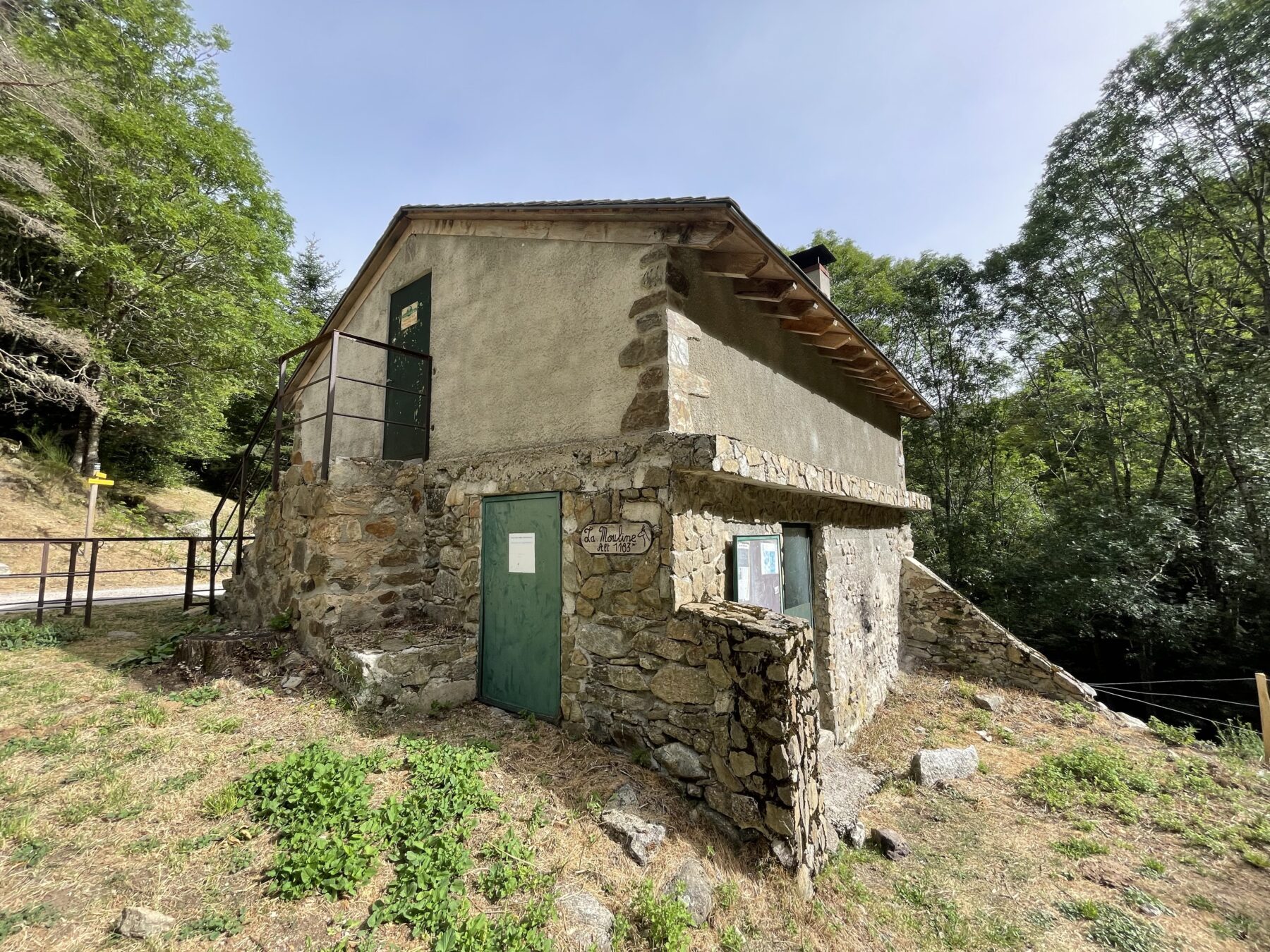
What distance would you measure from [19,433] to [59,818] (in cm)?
1734

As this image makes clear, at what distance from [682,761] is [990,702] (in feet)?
21.8

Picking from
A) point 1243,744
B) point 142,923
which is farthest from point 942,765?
point 142,923

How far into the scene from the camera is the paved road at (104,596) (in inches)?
305

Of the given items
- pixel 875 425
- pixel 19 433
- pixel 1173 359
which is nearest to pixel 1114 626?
pixel 1173 359

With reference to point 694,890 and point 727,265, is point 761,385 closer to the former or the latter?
point 727,265

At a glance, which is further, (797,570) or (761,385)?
(797,570)

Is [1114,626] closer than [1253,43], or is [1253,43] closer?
[1253,43]

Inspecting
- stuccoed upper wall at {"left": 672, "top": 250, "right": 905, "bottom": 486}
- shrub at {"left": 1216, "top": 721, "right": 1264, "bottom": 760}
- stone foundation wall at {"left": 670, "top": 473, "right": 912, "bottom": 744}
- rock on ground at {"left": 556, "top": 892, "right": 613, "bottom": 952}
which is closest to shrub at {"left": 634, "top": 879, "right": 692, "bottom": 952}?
rock on ground at {"left": 556, "top": 892, "right": 613, "bottom": 952}

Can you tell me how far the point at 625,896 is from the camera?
9.62 feet

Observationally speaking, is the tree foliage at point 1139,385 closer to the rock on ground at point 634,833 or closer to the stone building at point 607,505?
the stone building at point 607,505

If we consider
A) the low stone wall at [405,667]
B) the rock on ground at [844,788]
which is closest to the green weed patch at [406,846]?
the low stone wall at [405,667]

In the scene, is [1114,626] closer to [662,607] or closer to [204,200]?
[662,607]

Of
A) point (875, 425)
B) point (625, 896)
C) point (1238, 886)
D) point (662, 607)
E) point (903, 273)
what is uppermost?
point (903, 273)

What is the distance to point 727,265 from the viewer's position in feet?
15.1
